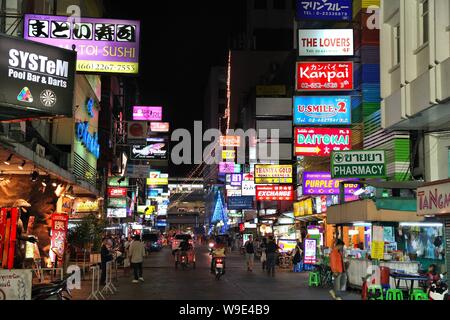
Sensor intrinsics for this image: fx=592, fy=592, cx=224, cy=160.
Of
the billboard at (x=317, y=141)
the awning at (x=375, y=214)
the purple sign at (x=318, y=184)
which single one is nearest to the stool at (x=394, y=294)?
the awning at (x=375, y=214)

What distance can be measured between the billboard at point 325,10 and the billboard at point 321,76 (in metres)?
2.64

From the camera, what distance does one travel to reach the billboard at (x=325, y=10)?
26.4 meters

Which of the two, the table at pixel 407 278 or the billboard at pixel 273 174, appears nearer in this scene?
the table at pixel 407 278

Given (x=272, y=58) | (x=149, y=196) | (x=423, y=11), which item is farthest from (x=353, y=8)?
(x=149, y=196)

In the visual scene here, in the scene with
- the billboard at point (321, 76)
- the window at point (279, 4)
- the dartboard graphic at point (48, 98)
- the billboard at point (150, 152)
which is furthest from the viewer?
the window at point (279, 4)

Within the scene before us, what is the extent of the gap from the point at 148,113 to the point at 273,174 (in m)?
29.4

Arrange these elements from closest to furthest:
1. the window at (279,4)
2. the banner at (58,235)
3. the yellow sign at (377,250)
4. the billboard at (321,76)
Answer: the yellow sign at (377,250) → the banner at (58,235) → the billboard at (321,76) → the window at (279,4)

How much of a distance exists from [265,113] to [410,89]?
32387 millimetres

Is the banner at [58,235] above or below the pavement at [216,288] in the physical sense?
above

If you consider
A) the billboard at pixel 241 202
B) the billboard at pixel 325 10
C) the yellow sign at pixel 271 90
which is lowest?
the billboard at pixel 241 202

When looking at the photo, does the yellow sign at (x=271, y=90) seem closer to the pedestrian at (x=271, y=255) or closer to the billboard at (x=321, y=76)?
the billboard at (x=321, y=76)

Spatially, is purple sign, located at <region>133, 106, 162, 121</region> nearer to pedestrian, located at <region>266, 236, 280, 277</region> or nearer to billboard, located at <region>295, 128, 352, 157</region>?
pedestrian, located at <region>266, 236, 280, 277</region>

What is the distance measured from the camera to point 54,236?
22172 mm

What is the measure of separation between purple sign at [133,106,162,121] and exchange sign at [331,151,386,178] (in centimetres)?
4547
